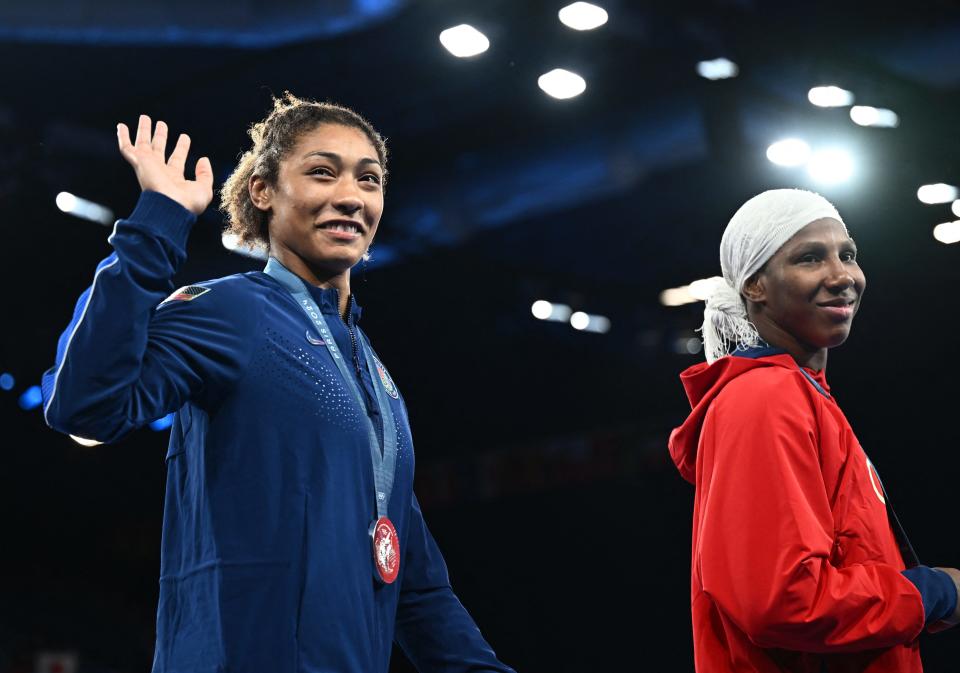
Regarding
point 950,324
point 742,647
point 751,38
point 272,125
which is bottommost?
point 742,647

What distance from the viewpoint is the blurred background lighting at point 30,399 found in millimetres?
11355

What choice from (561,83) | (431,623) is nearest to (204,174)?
→ (431,623)

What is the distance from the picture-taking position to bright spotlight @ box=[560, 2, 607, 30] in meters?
5.61

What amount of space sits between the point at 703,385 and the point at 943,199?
5.15m

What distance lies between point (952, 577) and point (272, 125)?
153 centimetres

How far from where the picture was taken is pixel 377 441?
1850mm

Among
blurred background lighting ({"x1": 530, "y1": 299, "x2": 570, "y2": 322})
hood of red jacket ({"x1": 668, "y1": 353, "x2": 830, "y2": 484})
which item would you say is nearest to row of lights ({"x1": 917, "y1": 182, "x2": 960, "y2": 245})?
blurred background lighting ({"x1": 530, "y1": 299, "x2": 570, "y2": 322})

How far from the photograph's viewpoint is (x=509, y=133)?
299 inches

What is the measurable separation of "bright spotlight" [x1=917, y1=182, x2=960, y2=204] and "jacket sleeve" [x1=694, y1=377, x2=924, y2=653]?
5.15 m

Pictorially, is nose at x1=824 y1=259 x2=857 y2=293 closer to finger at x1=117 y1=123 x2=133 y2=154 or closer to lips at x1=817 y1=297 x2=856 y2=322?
lips at x1=817 y1=297 x2=856 y2=322

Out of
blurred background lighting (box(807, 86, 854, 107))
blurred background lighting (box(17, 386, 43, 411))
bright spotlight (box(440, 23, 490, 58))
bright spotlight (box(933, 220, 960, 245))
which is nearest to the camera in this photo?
bright spotlight (box(440, 23, 490, 58))

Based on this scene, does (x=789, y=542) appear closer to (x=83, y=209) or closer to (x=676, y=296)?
(x=83, y=209)

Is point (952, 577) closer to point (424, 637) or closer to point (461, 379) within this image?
point (424, 637)

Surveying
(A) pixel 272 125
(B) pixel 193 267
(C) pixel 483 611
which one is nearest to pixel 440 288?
(B) pixel 193 267
